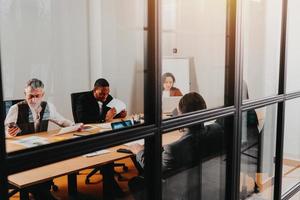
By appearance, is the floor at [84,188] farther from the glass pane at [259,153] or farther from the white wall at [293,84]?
the white wall at [293,84]

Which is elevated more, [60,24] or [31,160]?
[60,24]

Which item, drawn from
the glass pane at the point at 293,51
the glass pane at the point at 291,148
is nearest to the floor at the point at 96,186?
the glass pane at the point at 291,148

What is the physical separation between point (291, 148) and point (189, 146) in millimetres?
1844

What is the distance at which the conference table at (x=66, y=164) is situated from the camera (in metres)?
1.30

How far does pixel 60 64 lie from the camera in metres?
4.90

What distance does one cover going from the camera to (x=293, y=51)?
3297mm

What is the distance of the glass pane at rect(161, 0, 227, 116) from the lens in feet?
6.51

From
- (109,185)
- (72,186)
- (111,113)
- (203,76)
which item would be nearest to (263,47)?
(203,76)

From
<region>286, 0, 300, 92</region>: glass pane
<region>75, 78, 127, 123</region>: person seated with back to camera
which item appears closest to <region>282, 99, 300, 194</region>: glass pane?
<region>286, 0, 300, 92</region>: glass pane

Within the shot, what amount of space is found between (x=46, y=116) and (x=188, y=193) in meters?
1.76

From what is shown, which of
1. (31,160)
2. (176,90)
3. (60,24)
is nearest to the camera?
(31,160)

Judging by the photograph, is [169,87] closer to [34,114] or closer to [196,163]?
[196,163]

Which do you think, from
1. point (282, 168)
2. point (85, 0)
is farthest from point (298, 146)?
point (85, 0)

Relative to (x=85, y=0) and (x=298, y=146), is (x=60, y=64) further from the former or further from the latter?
(x=298, y=146)
